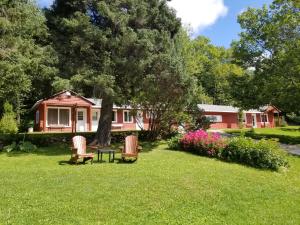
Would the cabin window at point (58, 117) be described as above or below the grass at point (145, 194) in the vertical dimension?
above

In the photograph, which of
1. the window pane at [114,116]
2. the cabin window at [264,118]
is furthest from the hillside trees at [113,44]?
the cabin window at [264,118]

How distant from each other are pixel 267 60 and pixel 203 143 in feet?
53.6

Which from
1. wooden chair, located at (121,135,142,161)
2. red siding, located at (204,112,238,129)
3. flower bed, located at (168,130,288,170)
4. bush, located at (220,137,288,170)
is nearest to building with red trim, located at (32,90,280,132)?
red siding, located at (204,112,238,129)

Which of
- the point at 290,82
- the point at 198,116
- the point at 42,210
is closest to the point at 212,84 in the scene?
the point at 290,82

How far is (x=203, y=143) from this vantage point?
1523 cm

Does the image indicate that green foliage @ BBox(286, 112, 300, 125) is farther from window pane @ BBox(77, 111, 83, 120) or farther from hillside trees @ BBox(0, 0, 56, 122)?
hillside trees @ BBox(0, 0, 56, 122)

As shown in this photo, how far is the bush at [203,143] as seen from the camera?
14.8m

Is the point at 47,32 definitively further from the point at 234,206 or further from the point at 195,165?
the point at 234,206

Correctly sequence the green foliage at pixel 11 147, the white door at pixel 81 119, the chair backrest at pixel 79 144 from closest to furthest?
the chair backrest at pixel 79 144, the green foliage at pixel 11 147, the white door at pixel 81 119

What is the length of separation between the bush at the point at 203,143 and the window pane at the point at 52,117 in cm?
1848

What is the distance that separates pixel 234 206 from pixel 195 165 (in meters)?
4.29

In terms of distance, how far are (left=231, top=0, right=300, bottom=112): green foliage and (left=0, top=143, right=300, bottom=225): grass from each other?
47.5ft

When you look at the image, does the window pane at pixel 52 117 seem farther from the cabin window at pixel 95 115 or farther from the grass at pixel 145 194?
the grass at pixel 145 194

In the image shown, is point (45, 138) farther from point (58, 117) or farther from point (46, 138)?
point (58, 117)
